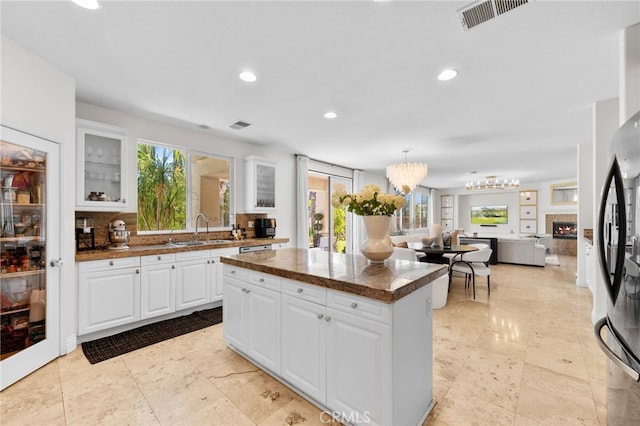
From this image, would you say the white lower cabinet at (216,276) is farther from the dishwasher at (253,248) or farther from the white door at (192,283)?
the dishwasher at (253,248)

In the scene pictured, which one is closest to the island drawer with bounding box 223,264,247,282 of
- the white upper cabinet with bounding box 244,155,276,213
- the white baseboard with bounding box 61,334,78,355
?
the white baseboard with bounding box 61,334,78,355

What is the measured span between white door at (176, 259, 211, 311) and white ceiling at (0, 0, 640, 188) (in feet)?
6.20

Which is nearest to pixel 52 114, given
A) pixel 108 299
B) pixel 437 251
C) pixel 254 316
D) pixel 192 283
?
pixel 108 299

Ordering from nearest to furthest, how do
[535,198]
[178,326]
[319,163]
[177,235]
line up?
[178,326] → [177,235] → [319,163] → [535,198]

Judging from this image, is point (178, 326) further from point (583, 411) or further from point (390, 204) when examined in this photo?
point (583, 411)

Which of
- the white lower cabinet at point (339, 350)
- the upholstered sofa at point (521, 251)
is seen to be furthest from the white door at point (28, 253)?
the upholstered sofa at point (521, 251)

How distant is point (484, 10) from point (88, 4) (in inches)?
95.5

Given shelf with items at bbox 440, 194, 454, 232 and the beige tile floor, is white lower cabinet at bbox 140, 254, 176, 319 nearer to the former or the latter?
the beige tile floor

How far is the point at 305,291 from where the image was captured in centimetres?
186

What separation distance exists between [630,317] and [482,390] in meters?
1.23

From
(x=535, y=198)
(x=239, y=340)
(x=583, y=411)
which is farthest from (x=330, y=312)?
(x=535, y=198)

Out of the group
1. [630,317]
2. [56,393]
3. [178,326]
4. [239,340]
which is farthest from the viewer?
[178,326]

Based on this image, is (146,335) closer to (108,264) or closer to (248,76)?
(108,264)

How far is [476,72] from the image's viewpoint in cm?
250
